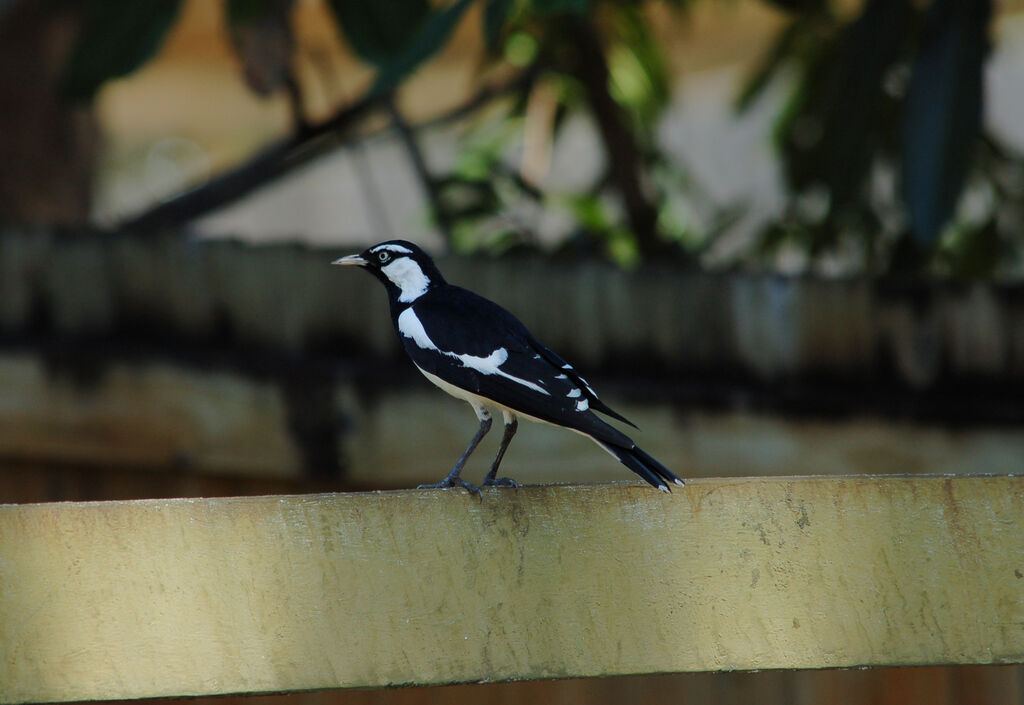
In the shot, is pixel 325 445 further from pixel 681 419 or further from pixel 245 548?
pixel 245 548

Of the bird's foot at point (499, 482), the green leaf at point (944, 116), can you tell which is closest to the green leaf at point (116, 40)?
the bird's foot at point (499, 482)

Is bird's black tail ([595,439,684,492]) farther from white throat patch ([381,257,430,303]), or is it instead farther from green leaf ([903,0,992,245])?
green leaf ([903,0,992,245])

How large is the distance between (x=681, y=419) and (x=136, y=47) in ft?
4.81

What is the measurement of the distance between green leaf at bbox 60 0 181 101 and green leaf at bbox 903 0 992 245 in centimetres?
152

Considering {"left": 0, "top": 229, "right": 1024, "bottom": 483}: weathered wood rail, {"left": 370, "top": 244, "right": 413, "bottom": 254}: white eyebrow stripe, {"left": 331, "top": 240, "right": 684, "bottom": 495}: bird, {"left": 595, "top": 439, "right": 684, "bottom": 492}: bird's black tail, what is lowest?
{"left": 0, "top": 229, "right": 1024, "bottom": 483}: weathered wood rail

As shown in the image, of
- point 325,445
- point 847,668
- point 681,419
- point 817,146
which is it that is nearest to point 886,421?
point 681,419

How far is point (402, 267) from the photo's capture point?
194 cm

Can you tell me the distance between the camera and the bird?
1.59m

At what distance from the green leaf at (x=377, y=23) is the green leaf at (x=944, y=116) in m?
1.04

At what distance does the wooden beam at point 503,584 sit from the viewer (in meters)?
1.43

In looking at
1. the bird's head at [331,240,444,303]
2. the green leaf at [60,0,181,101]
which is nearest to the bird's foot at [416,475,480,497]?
the bird's head at [331,240,444,303]

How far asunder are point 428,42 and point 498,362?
2.39ft

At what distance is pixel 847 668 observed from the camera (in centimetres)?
150

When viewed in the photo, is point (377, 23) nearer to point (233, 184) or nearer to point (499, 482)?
point (233, 184)
